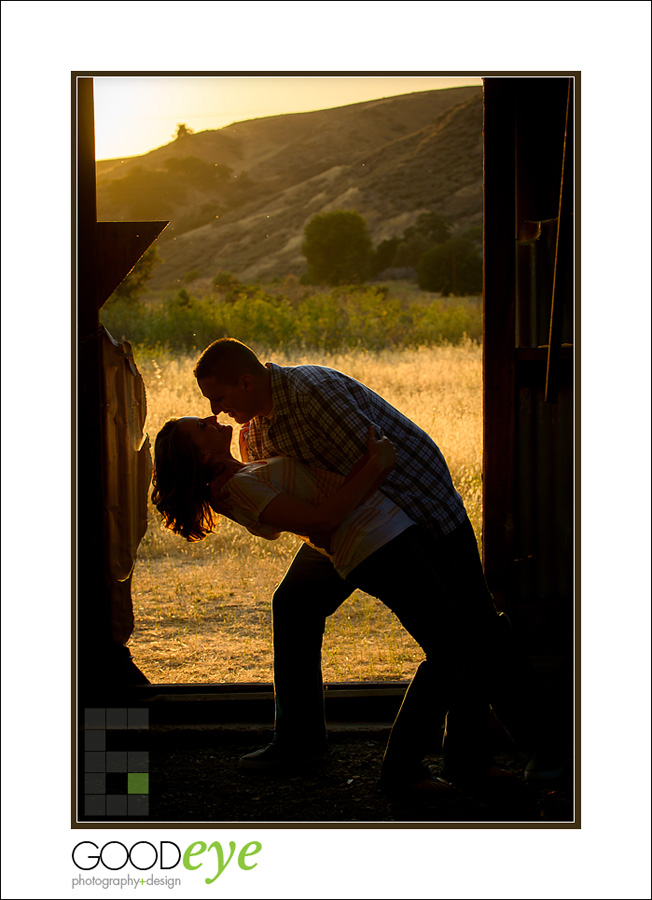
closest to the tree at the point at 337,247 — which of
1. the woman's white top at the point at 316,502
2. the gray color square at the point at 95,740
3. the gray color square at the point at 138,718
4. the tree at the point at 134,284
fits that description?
the tree at the point at 134,284

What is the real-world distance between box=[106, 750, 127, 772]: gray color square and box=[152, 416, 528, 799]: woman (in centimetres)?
112

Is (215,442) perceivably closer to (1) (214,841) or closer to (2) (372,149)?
(1) (214,841)

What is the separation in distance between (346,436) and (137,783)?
1.55 metres

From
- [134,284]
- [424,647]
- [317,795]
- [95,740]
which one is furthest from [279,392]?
[134,284]

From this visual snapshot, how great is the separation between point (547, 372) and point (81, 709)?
87.7 inches

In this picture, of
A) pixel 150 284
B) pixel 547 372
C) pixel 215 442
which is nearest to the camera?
pixel 215 442

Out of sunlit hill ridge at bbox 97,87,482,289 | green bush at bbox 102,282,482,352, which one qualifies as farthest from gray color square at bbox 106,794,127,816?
sunlit hill ridge at bbox 97,87,482,289

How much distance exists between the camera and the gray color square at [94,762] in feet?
11.2

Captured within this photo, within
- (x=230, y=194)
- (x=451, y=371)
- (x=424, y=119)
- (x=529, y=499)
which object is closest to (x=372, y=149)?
(x=424, y=119)

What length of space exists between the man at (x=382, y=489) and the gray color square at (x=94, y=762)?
607mm

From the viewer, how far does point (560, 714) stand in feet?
11.3

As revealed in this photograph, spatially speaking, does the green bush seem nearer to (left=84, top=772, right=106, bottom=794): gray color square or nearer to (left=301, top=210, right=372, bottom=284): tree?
(left=84, top=772, right=106, bottom=794): gray color square

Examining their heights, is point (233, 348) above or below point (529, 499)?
above

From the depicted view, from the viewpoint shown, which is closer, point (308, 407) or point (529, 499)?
point (308, 407)
